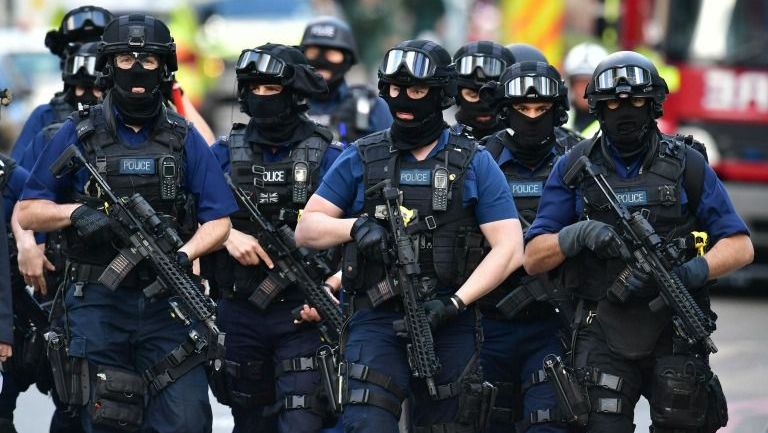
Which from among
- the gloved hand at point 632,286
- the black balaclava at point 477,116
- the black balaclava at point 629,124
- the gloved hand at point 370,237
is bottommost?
the gloved hand at point 632,286

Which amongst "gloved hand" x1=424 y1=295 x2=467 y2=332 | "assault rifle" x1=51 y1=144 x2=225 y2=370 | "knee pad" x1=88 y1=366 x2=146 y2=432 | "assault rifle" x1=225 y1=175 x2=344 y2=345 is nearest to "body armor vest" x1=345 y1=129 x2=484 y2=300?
"gloved hand" x1=424 y1=295 x2=467 y2=332

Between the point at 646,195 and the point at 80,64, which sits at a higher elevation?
the point at 80,64

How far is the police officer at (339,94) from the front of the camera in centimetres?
1141

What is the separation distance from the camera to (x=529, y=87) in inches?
345

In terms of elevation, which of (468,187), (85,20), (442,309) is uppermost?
(85,20)

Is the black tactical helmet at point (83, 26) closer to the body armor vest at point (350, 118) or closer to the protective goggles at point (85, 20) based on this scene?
the protective goggles at point (85, 20)

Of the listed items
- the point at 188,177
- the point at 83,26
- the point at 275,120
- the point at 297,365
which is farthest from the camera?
the point at 83,26

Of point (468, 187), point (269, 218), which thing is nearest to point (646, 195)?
point (468, 187)

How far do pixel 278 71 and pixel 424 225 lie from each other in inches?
55.7

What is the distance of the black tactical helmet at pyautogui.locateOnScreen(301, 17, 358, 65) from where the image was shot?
11828mm

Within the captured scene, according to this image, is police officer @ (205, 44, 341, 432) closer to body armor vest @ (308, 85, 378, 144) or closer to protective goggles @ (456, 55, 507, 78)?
protective goggles @ (456, 55, 507, 78)

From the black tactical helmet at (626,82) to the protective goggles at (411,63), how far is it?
699mm

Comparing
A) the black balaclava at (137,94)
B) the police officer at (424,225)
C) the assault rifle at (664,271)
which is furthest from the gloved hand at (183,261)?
the assault rifle at (664,271)

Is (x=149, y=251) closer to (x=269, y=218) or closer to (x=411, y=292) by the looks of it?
(x=269, y=218)
